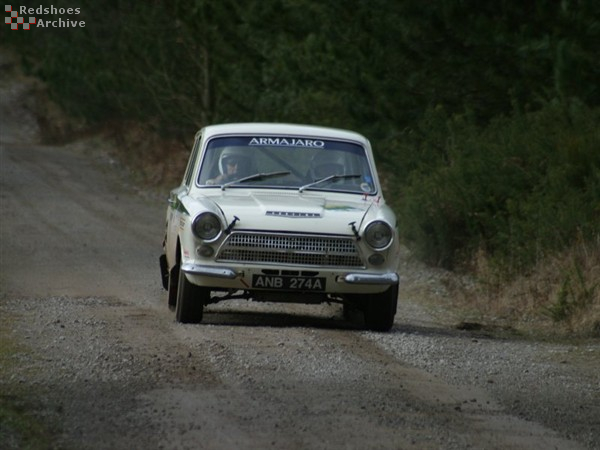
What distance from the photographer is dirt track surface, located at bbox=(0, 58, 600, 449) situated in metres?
6.66

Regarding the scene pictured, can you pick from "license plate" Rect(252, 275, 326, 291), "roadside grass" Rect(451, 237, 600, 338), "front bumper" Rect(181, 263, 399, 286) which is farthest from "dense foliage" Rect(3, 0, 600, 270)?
"license plate" Rect(252, 275, 326, 291)

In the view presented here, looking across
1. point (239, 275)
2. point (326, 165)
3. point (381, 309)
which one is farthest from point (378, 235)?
point (326, 165)

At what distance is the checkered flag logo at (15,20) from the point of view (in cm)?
4881

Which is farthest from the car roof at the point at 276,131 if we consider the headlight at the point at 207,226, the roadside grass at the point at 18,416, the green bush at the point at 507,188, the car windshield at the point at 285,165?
the roadside grass at the point at 18,416

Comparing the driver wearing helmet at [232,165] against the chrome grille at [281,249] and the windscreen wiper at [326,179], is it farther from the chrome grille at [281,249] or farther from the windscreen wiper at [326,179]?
the chrome grille at [281,249]

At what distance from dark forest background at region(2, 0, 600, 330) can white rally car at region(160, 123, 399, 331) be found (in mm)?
2646

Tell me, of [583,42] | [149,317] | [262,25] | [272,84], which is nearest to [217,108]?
[272,84]

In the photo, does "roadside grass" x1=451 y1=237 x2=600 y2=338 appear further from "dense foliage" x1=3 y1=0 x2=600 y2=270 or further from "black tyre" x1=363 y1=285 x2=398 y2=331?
"black tyre" x1=363 y1=285 x2=398 y2=331

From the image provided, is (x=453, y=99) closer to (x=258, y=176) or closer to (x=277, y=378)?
(x=258, y=176)

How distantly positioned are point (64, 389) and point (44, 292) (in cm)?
791

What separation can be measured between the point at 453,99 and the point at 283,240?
11.4 meters

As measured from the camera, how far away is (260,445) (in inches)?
248

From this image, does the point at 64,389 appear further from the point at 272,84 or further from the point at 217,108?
the point at 217,108

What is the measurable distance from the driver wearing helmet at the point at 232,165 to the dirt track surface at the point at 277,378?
1.31m
